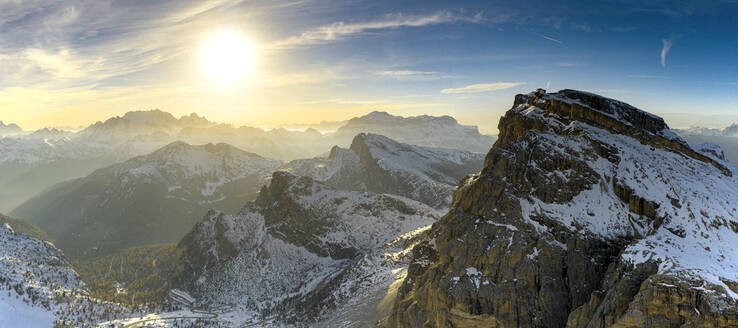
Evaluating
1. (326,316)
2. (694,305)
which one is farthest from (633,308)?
(326,316)

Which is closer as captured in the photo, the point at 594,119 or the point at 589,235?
the point at 589,235

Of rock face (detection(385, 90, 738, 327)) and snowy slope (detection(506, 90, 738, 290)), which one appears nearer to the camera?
rock face (detection(385, 90, 738, 327))

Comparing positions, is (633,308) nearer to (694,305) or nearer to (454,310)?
(694,305)

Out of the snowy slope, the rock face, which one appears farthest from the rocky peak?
the snowy slope

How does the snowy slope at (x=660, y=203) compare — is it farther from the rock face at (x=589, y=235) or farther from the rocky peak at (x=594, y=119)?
the rocky peak at (x=594, y=119)

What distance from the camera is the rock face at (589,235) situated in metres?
55.7

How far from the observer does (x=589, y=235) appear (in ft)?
245

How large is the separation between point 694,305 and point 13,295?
27658cm

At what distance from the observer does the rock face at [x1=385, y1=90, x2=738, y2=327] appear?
5566cm

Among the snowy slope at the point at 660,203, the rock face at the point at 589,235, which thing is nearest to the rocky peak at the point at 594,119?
the rock face at the point at 589,235

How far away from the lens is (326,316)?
15862cm

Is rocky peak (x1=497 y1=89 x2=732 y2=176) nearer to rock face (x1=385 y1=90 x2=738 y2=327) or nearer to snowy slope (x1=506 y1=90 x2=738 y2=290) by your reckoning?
rock face (x1=385 y1=90 x2=738 y2=327)

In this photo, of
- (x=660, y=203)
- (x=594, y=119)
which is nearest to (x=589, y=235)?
(x=660, y=203)

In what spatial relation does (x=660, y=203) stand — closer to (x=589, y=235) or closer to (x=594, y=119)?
(x=589, y=235)
